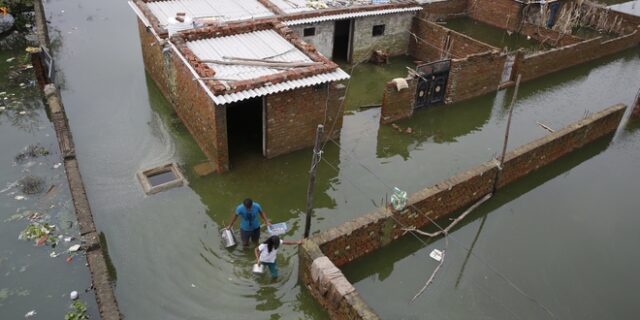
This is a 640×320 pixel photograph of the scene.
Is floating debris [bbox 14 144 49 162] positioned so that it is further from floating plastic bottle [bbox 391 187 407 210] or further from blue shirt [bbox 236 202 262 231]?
floating plastic bottle [bbox 391 187 407 210]

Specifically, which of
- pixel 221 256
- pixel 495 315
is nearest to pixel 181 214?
pixel 221 256

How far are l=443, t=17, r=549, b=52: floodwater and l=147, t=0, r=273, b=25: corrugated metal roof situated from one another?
10526mm

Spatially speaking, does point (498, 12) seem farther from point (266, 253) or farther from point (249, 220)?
point (266, 253)

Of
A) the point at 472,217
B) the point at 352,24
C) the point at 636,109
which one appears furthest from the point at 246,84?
the point at 636,109

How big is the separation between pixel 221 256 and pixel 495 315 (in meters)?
4.92

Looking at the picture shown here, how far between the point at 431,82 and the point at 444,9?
9.45 metres

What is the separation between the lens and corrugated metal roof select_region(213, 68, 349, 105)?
9.34m

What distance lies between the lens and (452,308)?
8008 millimetres

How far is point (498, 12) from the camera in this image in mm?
21203

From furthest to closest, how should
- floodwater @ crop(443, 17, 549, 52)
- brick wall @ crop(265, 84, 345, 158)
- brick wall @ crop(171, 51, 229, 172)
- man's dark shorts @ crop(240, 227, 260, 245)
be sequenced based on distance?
floodwater @ crop(443, 17, 549, 52), brick wall @ crop(265, 84, 345, 158), brick wall @ crop(171, 51, 229, 172), man's dark shorts @ crop(240, 227, 260, 245)

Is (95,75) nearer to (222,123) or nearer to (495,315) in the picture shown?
(222,123)

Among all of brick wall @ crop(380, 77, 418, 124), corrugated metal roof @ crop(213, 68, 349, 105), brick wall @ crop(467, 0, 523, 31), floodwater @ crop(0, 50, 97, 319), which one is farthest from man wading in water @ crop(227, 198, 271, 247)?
brick wall @ crop(467, 0, 523, 31)

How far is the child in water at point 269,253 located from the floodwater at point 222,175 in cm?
31

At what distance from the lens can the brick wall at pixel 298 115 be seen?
A: 1058cm
